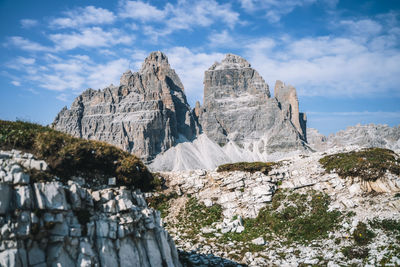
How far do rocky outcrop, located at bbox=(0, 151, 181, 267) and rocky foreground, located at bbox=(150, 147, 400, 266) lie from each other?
28.4ft

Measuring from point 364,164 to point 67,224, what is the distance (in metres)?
28.8

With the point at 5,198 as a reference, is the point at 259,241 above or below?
below

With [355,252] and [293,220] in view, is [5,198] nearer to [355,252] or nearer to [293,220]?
[355,252]

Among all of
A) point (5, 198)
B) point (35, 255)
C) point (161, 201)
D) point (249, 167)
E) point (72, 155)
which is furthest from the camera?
point (249, 167)

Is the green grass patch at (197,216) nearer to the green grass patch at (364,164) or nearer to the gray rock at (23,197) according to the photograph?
the green grass patch at (364,164)

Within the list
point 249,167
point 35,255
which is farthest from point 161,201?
point 35,255

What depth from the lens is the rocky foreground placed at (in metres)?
20.9

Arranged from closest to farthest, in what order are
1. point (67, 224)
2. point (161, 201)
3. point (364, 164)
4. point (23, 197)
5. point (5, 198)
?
point (5, 198) → point (23, 197) → point (67, 224) → point (364, 164) → point (161, 201)

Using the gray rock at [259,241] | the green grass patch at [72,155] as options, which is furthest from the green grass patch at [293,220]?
the green grass patch at [72,155]

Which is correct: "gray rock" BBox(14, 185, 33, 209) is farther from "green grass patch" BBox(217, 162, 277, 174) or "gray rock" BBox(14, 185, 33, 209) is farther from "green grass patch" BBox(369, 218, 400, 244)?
"green grass patch" BBox(217, 162, 277, 174)

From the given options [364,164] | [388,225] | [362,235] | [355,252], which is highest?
[364,164]

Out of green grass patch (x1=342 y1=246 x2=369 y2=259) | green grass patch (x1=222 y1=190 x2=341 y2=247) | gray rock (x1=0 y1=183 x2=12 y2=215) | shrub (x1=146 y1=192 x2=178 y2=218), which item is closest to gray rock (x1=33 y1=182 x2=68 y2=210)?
gray rock (x1=0 y1=183 x2=12 y2=215)

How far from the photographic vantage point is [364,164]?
29.4 metres

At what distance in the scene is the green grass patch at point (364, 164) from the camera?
2783 centimetres
